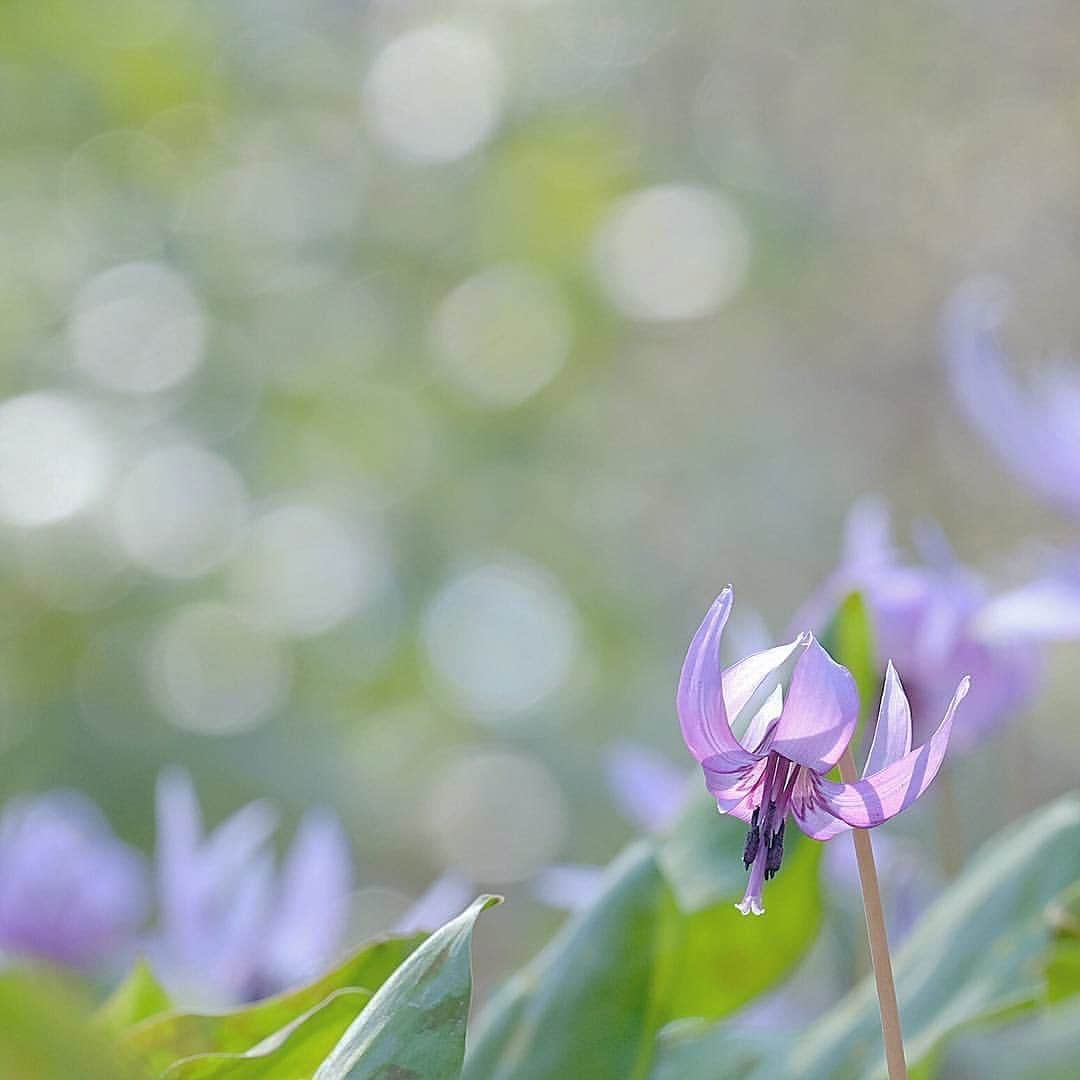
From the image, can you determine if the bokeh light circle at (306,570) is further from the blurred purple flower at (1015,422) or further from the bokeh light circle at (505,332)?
the blurred purple flower at (1015,422)

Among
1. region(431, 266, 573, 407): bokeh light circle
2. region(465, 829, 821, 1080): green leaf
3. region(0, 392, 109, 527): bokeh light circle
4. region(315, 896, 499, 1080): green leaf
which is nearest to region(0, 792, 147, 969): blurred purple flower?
region(465, 829, 821, 1080): green leaf

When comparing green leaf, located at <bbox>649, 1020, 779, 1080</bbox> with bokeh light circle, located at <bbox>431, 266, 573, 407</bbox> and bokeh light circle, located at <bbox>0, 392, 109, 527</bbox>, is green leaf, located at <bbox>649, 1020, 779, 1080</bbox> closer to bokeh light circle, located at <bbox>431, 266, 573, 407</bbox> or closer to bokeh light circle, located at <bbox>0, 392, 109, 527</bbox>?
bokeh light circle, located at <bbox>0, 392, 109, 527</bbox>

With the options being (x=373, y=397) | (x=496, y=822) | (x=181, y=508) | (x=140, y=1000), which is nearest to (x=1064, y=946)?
(x=140, y=1000)

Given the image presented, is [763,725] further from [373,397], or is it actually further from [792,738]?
[373,397]

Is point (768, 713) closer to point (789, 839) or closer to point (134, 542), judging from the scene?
point (789, 839)

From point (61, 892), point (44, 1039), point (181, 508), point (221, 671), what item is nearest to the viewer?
point (44, 1039)
